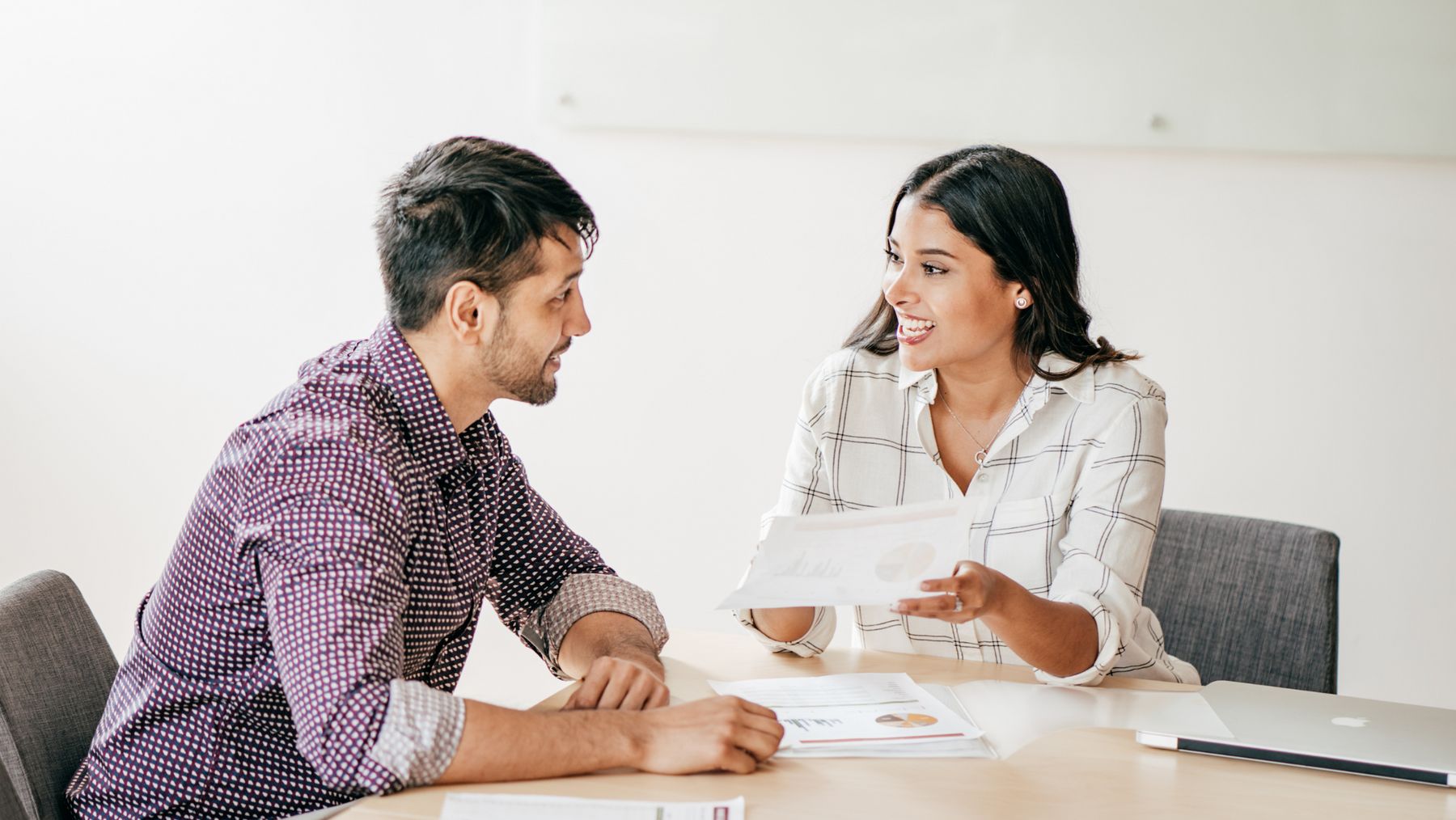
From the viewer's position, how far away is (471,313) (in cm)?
145

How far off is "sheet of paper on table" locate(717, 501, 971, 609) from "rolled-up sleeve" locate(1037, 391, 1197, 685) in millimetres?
396

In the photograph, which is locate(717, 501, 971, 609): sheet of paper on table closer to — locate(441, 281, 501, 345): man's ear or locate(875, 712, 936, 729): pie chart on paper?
locate(875, 712, 936, 729): pie chart on paper

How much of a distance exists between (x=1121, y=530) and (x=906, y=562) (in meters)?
0.54

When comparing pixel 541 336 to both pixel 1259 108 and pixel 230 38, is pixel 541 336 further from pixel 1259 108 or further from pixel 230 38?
pixel 230 38

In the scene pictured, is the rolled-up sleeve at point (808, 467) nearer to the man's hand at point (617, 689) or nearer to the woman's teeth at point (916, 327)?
the woman's teeth at point (916, 327)

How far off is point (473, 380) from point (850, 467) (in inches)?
26.9

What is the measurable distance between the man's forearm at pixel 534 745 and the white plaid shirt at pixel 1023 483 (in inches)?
18.9

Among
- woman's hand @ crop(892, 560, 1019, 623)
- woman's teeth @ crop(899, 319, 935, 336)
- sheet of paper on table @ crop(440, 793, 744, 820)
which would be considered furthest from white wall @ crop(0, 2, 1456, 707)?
sheet of paper on table @ crop(440, 793, 744, 820)

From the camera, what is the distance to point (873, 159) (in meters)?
2.90

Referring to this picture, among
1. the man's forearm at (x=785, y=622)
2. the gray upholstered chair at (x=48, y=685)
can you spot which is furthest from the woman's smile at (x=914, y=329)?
the gray upholstered chair at (x=48, y=685)

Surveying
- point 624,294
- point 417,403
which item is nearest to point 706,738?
point 417,403

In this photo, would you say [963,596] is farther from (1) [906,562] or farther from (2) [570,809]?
(2) [570,809]

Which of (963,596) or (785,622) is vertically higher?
(963,596)

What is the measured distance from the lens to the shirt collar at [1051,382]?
188 cm
